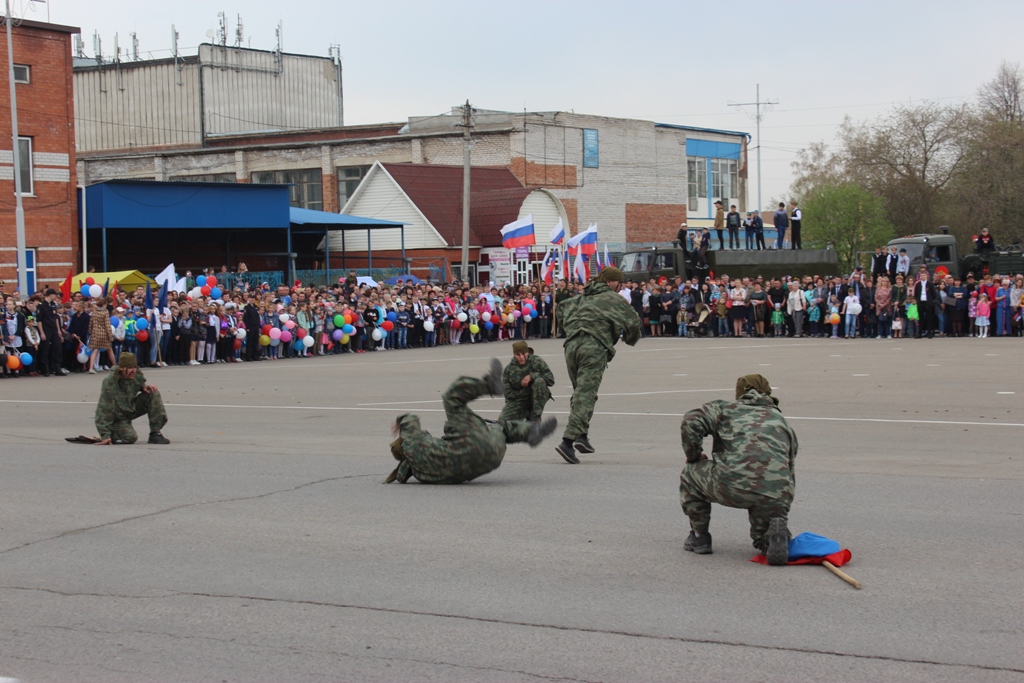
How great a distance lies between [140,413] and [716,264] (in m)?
29.0

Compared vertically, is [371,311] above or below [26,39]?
below

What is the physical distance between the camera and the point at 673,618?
5.63 meters

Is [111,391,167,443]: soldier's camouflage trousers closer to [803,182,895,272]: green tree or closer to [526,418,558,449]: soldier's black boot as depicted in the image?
[526,418,558,449]: soldier's black boot

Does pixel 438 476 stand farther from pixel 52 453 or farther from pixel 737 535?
pixel 52 453

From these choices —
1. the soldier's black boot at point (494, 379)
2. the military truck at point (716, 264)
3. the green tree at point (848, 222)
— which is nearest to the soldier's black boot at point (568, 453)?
the soldier's black boot at point (494, 379)

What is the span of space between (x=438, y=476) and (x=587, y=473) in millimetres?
1415

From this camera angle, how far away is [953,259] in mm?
36344

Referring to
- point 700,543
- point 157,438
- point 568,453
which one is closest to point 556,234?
point 157,438

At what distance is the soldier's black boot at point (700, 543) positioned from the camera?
690 centimetres

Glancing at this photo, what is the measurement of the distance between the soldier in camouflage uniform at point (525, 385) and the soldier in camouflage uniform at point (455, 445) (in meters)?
1.19

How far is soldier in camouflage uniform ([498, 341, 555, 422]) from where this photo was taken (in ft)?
35.7

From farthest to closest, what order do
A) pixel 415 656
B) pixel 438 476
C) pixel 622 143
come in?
1. pixel 622 143
2. pixel 438 476
3. pixel 415 656

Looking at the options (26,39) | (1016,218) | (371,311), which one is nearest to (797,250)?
(371,311)

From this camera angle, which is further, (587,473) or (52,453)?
(52,453)
